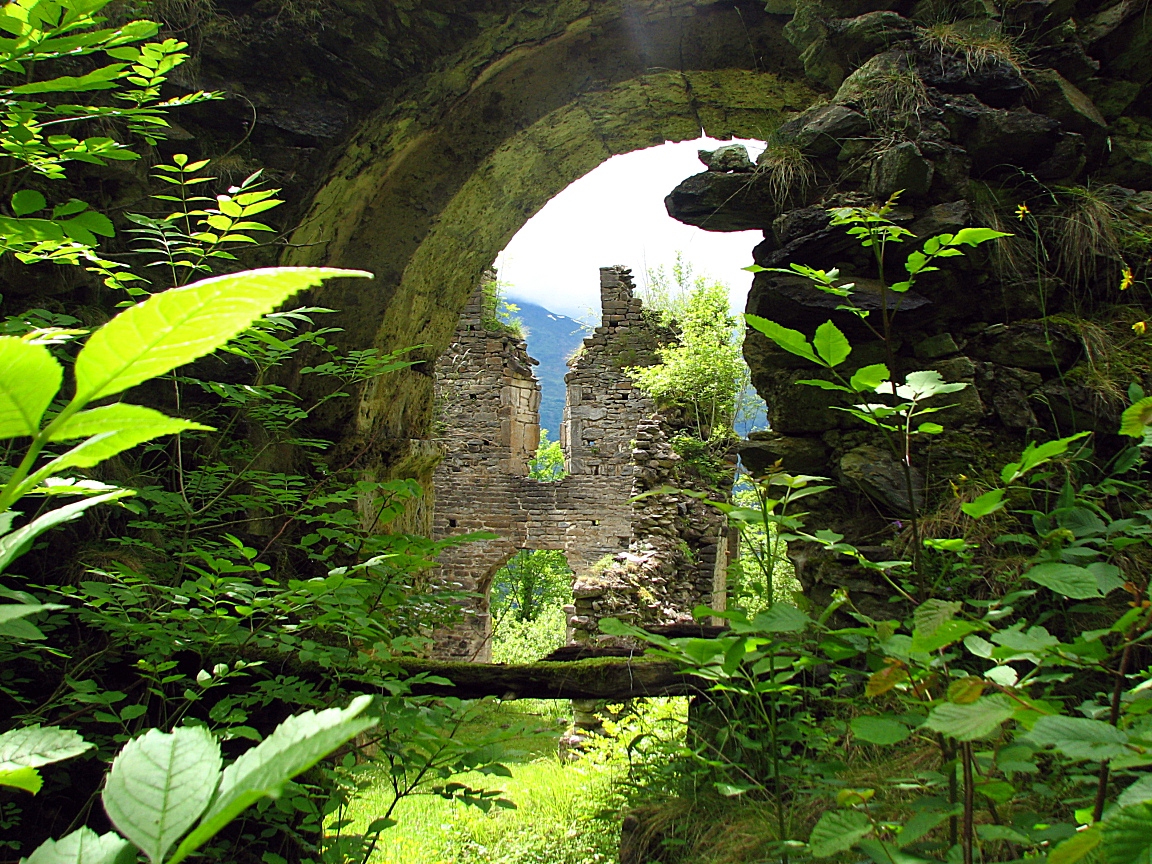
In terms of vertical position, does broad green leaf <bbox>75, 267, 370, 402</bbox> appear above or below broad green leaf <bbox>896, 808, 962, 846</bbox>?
above

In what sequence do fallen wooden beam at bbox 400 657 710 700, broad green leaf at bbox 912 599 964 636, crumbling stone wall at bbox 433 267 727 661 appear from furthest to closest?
1. crumbling stone wall at bbox 433 267 727 661
2. fallen wooden beam at bbox 400 657 710 700
3. broad green leaf at bbox 912 599 964 636

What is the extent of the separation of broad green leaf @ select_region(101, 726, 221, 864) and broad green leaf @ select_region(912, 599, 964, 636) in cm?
86

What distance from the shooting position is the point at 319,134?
337cm

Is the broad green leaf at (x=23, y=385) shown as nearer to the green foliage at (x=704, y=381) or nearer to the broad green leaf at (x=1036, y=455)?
the broad green leaf at (x=1036, y=455)

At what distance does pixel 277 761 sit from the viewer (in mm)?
336

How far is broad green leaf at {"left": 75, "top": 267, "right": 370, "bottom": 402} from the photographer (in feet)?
1.06

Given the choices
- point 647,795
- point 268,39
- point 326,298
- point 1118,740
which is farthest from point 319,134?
point 1118,740

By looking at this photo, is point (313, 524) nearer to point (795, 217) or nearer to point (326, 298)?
point (326, 298)

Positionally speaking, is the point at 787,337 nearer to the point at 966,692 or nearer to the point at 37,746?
the point at 966,692

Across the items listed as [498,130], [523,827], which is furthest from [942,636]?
[523,827]

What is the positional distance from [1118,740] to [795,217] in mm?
2414

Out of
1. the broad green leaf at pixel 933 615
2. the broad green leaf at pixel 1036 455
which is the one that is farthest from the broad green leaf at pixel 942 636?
the broad green leaf at pixel 1036 455

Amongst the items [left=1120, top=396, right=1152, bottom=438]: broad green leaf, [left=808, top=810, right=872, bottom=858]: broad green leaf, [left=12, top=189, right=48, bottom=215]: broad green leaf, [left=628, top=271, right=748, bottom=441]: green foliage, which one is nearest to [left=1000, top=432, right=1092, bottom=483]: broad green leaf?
[left=1120, top=396, right=1152, bottom=438]: broad green leaf

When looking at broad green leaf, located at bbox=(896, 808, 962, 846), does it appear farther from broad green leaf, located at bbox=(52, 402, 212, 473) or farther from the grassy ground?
the grassy ground
